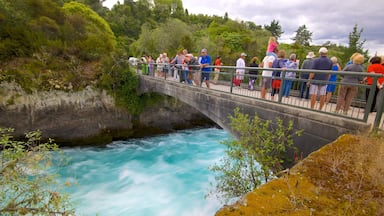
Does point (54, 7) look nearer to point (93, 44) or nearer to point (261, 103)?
point (93, 44)

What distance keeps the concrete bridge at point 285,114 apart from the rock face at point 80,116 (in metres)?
7.25

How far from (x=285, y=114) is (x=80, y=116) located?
40.9 feet

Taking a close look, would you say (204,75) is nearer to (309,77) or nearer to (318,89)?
(309,77)

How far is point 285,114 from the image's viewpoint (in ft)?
15.0

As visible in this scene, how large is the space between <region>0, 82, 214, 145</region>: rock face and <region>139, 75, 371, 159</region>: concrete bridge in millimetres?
7251

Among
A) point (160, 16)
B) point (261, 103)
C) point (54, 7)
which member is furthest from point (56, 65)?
point (160, 16)

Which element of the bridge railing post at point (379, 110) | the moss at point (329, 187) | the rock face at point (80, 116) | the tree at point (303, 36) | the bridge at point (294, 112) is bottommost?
the rock face at point (80, 116)

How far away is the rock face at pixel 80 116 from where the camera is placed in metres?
11.3

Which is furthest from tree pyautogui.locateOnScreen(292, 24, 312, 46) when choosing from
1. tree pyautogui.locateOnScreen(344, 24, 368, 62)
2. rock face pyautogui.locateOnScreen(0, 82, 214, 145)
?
rock face pyautogui.locateOnScreen(0, 82, 214, 145)

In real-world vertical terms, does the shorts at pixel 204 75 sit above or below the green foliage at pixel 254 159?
above

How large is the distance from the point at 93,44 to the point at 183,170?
38.7ft

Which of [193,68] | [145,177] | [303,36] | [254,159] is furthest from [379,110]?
[303,36]

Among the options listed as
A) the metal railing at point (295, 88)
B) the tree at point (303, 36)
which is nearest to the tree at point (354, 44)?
the metal railing at point (295, 88)

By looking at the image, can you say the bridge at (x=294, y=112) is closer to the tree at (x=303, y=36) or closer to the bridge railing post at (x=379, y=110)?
the bridge railing post at (x=379, y=110)
